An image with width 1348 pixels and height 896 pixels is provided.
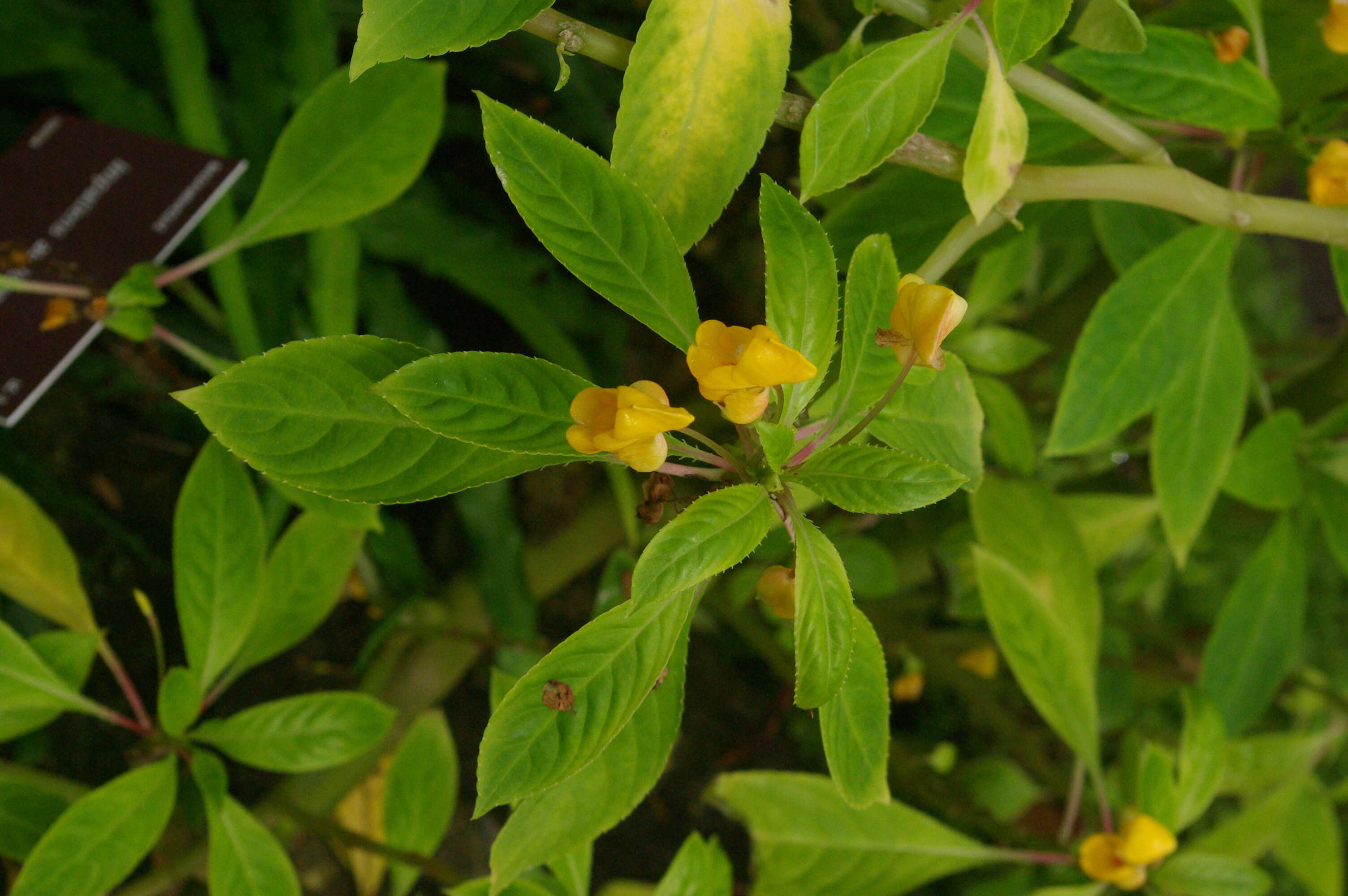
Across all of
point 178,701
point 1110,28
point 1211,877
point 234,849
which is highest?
point 1110,28

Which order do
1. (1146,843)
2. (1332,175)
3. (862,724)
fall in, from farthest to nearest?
(1146,843), (1332,175), (862,724)

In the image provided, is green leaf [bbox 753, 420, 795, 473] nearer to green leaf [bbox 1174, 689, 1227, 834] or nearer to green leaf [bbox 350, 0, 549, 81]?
green leaf [bbox 350, 0, 549, 81]

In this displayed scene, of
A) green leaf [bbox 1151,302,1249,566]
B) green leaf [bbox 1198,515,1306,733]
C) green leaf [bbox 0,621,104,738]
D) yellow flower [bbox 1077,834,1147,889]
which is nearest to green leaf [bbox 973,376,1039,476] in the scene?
green leaf [bbox 1151,302,1249,566]

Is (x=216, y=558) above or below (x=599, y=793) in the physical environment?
above

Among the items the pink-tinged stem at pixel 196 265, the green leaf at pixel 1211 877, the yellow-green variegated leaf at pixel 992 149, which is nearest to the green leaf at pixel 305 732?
the pink-tinged stem at pixel 196 265

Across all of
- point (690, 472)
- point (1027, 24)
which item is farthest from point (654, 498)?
point (1027, 24)

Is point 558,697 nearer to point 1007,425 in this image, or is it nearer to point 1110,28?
point 1110,28
